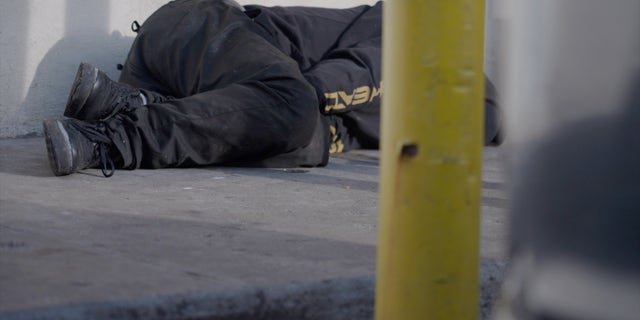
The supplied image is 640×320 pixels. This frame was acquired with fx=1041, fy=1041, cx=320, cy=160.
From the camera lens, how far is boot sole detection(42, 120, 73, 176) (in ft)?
11.0

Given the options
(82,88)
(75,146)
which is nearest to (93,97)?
(82,88)

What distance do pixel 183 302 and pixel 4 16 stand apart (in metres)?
3.02

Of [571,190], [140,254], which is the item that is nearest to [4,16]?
[140,254]

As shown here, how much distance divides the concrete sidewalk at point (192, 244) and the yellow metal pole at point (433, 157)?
1.85 feet

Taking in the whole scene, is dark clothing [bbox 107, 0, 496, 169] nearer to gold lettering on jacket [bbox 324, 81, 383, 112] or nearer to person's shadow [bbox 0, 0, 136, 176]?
gold lettering on jacket [bbox 324, 81, 383, 112]

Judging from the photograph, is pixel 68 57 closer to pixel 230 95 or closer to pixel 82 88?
pixel 82 88

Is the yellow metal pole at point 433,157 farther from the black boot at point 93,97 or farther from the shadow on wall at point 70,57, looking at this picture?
the shadow on wall at point 70,57

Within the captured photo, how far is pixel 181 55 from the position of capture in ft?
14.1

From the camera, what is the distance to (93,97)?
384 cm

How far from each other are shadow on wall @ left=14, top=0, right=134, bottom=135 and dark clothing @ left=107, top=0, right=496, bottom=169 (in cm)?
40

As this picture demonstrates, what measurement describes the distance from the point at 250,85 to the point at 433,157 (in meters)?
2.40

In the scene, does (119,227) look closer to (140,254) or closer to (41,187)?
(140,254)

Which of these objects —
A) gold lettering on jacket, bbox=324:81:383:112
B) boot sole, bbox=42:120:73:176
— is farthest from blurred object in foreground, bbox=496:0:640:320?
gold lettering on jacket, bbox=324:81:383:112

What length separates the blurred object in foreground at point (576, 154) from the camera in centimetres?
94
